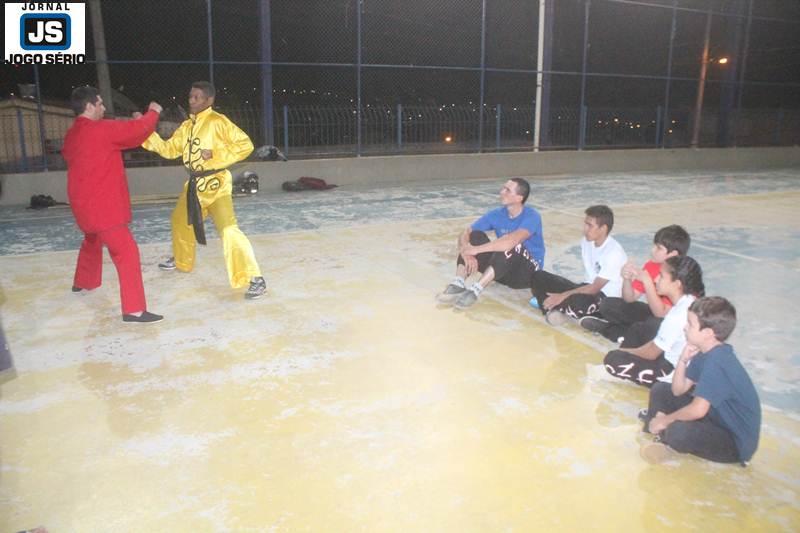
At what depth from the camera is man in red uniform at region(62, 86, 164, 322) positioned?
495 centimetres

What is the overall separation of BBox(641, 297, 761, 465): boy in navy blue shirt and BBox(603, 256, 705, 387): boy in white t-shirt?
481 mm

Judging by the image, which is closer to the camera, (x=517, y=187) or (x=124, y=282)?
(x=124, y=282)

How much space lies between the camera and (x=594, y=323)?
4.89m

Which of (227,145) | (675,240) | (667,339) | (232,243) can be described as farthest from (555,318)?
(227,145)

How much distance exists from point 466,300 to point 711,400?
106 inches

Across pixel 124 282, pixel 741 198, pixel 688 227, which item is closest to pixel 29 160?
pixel 124 282

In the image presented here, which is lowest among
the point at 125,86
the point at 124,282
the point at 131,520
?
the point at 131,520

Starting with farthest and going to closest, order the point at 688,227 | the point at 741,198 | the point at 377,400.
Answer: the point at 741,198 < the point at 688,227 < the point at 377,400

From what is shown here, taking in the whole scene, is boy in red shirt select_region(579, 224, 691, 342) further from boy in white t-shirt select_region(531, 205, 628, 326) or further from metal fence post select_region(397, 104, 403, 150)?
metal fence post select_region(397, 104, 403, 150)

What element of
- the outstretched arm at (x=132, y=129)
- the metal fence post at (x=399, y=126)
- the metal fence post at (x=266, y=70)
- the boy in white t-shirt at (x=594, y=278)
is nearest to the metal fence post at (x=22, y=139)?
the metal fence post at (x=266, y=70)

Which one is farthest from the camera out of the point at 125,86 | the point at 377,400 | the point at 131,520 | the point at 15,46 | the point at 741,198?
the point at 125,86

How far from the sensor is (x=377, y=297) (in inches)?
229

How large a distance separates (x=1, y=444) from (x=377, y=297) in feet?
10.2

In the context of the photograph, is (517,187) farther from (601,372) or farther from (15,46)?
(15,46)
